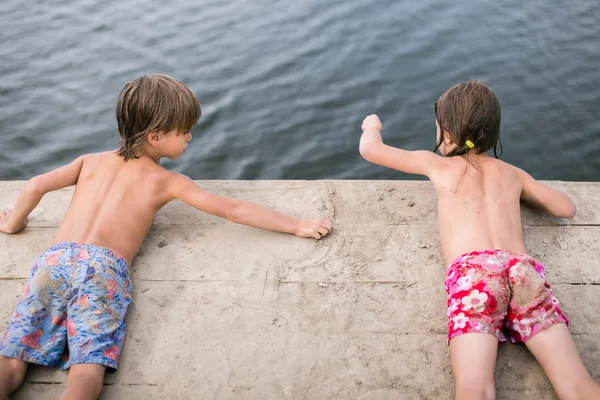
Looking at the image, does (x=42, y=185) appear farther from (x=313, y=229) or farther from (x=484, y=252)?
(x=484, y=252)

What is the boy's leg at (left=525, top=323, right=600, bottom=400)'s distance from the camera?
2.44m

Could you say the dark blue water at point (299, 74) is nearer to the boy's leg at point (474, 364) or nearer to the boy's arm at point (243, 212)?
the boy's arm at point (243, 212)

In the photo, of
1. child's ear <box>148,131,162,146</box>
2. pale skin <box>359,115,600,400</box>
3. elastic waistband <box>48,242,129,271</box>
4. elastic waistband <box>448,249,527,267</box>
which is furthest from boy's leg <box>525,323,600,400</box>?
child's ear <box>148,131,162,146</box>

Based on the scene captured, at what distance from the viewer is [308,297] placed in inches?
122

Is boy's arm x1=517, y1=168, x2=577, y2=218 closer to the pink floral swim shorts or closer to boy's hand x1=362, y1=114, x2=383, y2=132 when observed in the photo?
the pink floral swim shorts

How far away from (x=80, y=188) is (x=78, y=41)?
170 inches

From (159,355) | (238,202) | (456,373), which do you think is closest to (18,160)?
(238,202)

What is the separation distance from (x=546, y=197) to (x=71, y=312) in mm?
2439

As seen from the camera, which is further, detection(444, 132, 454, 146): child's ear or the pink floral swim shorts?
detection(444, 132, 454, 146): child's ear

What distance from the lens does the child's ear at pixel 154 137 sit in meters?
3.29

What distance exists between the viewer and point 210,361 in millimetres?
2797

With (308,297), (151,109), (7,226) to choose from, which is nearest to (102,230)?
(151,109)

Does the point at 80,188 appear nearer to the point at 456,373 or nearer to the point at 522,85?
the point at 456,373

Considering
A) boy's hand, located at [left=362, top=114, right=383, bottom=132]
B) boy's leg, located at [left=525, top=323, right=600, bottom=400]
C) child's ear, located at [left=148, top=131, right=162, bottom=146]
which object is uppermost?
child's ear, located at [left=148, top=131, right=162, bottom=146]
